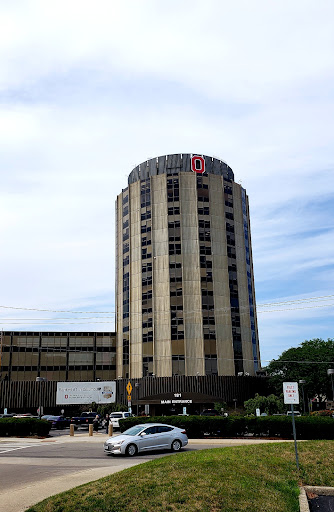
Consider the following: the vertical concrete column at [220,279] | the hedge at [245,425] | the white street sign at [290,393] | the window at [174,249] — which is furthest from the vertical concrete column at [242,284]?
the white street sign at [290,393]

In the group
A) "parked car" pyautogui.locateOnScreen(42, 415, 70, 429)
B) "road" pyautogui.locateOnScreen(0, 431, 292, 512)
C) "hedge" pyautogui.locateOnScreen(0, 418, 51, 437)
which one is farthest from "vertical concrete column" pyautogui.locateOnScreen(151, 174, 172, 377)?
"road" pyautogui.locateOnScreen(0, 431, 292, 512)

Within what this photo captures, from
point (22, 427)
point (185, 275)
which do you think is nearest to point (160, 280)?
point (185, 275)

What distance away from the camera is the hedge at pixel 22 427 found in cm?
3597

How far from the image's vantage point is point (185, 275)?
75438 millimetres

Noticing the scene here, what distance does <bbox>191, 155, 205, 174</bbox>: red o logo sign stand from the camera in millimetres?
81188

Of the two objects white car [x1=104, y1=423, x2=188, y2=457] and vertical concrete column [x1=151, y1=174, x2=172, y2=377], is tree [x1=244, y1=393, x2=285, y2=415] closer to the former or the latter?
vertical concrete column [x1=151, y1=174, x2=172, y2=377]

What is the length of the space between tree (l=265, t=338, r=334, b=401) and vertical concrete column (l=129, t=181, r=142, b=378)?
815 inches

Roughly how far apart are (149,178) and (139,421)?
5520 cm

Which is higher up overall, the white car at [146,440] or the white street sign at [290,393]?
the white street sign at [290,393]

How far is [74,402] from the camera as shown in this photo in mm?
71188

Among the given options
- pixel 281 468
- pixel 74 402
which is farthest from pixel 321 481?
pixel 74 402

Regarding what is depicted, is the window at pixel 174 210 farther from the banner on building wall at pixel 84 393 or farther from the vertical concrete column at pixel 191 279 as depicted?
the banner on building wall at pixel 84 393

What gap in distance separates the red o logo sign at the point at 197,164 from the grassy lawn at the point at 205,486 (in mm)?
68330

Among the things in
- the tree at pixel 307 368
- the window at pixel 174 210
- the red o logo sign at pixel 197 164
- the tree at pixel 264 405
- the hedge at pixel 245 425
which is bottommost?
the hedge at pixel 245 425
